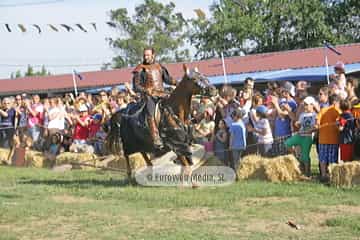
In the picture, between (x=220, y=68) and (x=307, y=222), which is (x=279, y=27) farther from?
(x=307, y=222)

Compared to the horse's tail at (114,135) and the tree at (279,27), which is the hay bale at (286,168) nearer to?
the horse's tail at (114,135)

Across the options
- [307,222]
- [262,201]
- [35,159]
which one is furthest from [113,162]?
[307,222]

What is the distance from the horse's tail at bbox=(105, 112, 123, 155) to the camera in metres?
13.9

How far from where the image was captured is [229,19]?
49938 mm

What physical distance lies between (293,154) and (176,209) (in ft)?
13.3

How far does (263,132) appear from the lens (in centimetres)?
1373

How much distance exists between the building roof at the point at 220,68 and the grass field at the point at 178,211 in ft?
57.2

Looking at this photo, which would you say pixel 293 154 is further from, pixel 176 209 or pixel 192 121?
pixel 176 209

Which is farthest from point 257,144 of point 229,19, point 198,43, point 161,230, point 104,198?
point 198,43

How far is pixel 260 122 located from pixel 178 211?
4.24 metres

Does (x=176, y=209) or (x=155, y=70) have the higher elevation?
(x=155, y=70)

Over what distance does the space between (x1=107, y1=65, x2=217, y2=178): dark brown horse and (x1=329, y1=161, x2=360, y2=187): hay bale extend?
8.20 ft

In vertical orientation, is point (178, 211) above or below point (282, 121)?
below

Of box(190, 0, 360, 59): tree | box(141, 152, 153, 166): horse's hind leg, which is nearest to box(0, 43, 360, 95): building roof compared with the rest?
box(190, 0, 360, 59): tree
